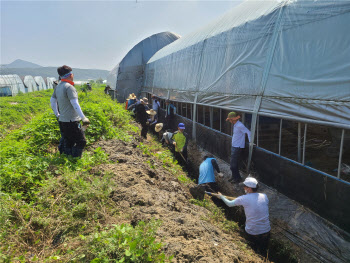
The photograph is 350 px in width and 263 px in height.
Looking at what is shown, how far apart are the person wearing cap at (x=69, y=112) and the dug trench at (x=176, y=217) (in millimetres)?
698

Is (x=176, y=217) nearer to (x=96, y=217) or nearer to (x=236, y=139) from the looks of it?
(x=96, y=217)

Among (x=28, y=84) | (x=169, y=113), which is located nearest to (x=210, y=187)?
(x=169, y=113)

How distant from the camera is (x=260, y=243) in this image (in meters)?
3.89

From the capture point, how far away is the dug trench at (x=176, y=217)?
8.63ft

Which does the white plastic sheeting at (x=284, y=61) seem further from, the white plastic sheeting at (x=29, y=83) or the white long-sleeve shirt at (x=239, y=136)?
the white plastic sheeting at (x=29, y=83)

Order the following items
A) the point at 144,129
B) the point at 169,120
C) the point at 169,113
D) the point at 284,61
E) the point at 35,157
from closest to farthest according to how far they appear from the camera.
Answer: the point at 35,157
the point at 284,61
the point at 144,129
the point at 169,113
the point at 169,120

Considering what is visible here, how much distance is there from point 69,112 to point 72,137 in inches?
19.2

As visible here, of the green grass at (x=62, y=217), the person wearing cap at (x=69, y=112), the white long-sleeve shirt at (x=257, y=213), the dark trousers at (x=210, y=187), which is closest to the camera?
the green grass at (x=62, y=217)

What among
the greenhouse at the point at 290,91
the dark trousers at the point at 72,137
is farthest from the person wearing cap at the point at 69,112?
the greenhouse at the point at 290,91

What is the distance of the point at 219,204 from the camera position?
18.6 ft

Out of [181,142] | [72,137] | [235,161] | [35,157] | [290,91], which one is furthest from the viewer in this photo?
[181,142]

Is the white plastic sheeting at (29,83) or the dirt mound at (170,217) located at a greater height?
the white plastic sheeting at (29,83)

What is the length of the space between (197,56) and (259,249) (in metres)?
7.42

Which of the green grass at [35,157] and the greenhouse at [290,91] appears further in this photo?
the greenhouse at [290,91]
